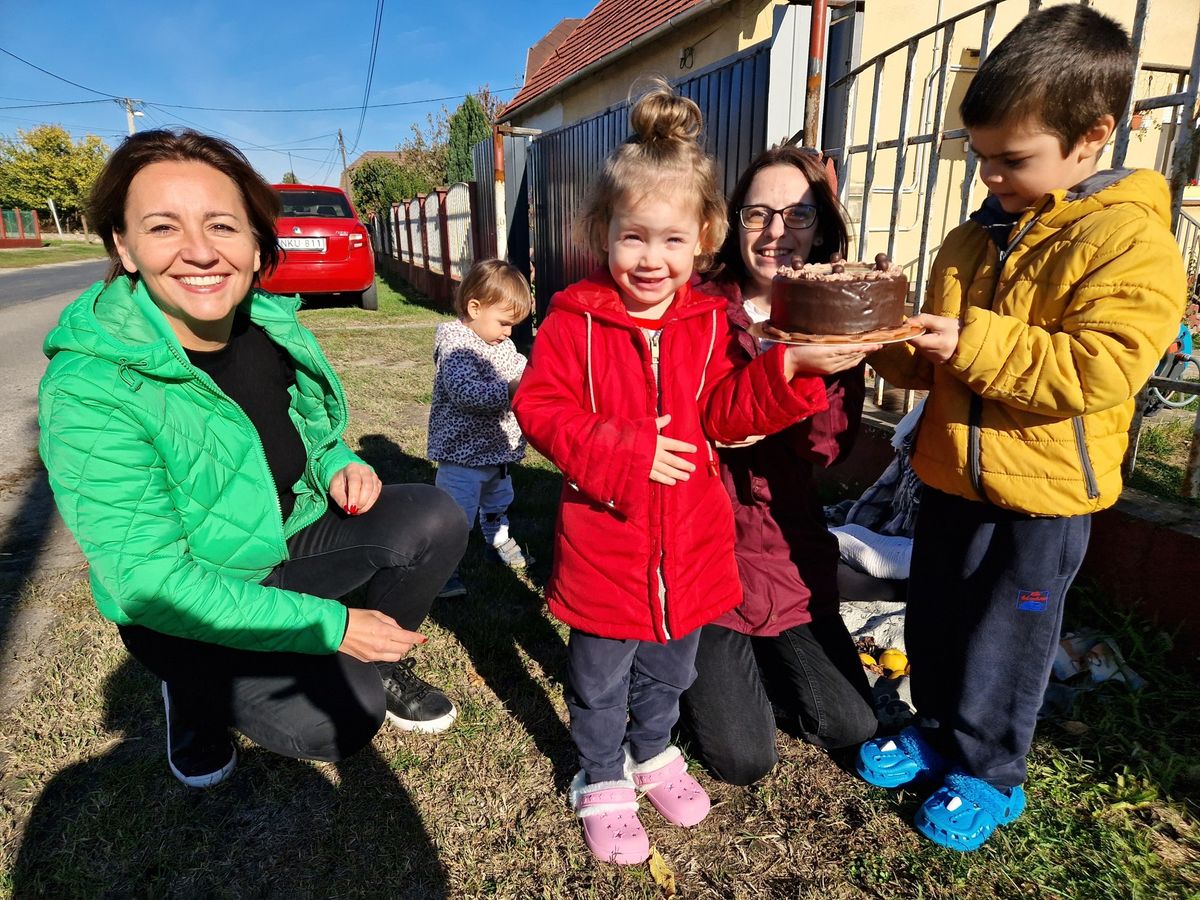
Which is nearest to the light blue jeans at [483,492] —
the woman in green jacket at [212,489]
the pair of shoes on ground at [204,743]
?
the woman in green jacket at [212,489]

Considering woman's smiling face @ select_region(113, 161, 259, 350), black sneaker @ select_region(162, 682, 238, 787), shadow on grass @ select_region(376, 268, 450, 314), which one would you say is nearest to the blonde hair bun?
woman's smiling face @ select_region(113, 161, 259, 350)

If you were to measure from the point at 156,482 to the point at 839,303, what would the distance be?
5.70ft

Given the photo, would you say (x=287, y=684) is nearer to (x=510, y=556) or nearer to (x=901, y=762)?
(x=510, y=556)

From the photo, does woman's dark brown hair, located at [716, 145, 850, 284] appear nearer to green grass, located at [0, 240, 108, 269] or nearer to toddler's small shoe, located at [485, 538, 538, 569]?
toddler's small shoe, located at [485, 538, 538, 569]

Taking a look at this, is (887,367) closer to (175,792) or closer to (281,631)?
(281,631)

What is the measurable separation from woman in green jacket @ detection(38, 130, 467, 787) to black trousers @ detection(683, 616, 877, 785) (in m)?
0.89

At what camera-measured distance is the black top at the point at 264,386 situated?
223 centimetres

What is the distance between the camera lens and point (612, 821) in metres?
2.02

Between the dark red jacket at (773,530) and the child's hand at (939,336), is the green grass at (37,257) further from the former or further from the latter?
the child's hand at (939,336)

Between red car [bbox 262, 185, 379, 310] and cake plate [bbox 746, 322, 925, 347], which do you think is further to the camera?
red car [bbox 262, 185, 379, 310]

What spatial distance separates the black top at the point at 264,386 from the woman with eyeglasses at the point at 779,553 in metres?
1.42

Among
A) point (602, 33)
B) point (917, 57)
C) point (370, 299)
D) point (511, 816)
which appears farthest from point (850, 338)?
point (602, 33)

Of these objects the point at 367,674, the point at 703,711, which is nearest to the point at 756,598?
the point at 703,711

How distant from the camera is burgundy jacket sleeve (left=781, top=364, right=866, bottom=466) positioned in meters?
2.17
